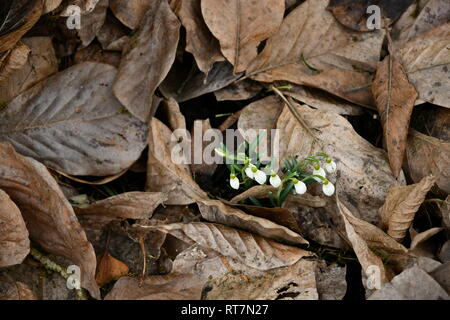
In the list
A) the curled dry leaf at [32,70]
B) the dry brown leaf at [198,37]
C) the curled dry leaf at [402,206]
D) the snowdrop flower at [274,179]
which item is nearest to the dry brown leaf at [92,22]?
the curled dry leaf at [32,70]

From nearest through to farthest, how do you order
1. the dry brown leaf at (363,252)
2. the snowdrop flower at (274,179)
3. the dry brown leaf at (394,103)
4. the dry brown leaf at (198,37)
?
the dry brown leaf at (363,252)
the snowdrop flower at (274,179)
the dry brown leaf at (394,103)
the dry brown leaf at (198,37)

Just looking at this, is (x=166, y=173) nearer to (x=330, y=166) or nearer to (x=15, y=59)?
(x=330, y=166)

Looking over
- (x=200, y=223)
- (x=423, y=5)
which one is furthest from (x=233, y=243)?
(x=423, y=5)

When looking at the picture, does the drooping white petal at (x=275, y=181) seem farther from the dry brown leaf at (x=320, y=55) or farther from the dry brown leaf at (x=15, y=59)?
the dry brown leaf at (x=15, y=59)

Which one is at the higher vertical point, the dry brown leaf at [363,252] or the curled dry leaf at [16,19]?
the curled dry leaf at [16,19]

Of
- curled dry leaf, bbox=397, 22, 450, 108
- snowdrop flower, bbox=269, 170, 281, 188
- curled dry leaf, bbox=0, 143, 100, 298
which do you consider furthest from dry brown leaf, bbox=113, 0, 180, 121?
curled dry leaf, bbox=397, 22, 450, 108

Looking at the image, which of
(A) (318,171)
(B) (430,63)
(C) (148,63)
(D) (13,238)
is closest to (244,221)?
(A) (318,171)

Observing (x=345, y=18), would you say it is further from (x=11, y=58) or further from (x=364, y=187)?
(x=11, y=58)

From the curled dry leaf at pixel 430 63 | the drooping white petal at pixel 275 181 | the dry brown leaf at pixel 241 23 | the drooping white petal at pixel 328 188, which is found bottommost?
the drooping white petal at pixel 328 188
